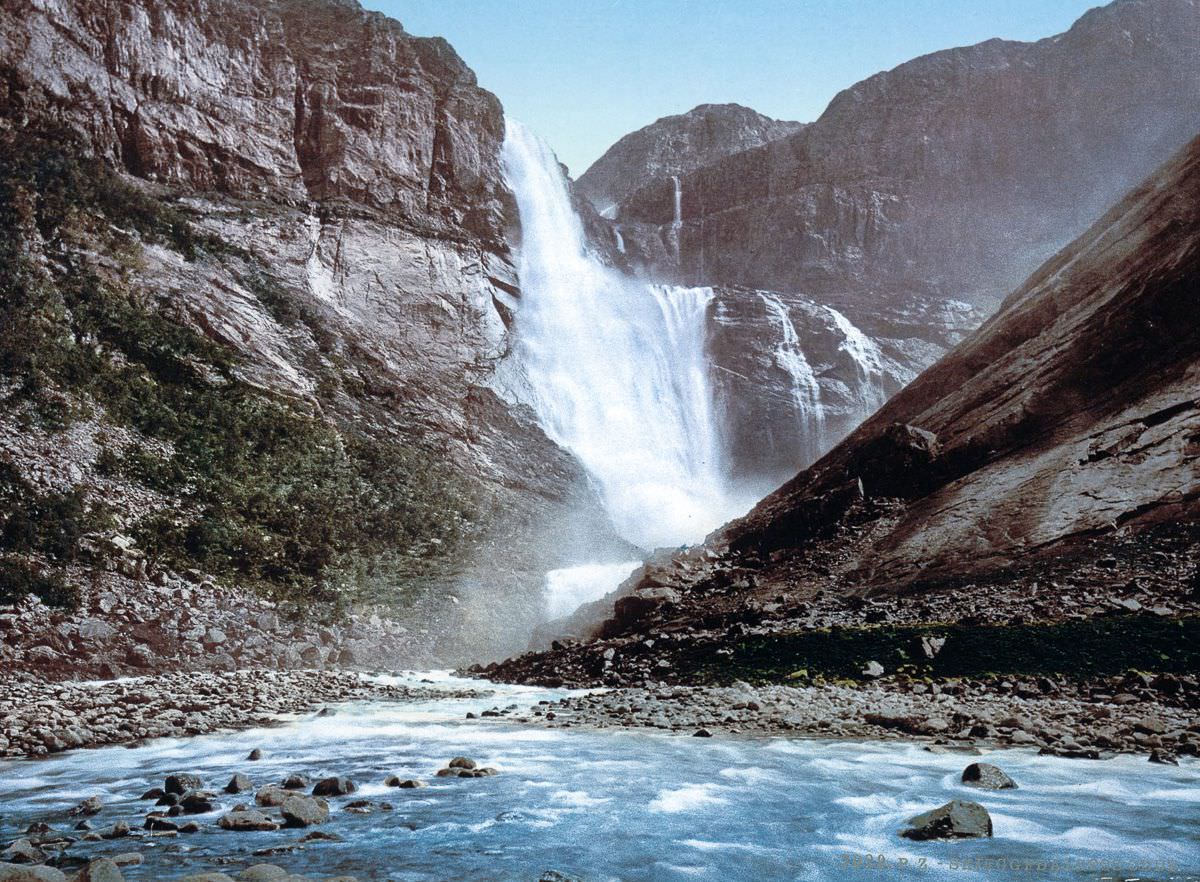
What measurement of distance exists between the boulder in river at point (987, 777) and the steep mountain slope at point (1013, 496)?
209 inches

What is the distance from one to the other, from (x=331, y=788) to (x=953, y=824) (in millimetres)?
6255

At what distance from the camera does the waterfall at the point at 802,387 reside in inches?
2169

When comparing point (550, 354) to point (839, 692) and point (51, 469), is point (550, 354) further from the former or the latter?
point (839, 692)

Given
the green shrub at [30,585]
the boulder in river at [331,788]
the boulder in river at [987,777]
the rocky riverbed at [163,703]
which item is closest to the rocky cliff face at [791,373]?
the rocky riverbed at [163,703]

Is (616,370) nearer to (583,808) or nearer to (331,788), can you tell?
(331,788)

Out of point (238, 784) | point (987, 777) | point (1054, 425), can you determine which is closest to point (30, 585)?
point (238, 784)

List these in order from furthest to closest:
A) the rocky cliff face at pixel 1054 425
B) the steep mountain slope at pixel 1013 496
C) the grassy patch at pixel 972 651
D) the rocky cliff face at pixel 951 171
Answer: the rocky cliff face at pixel 951 171 < the rocky cliff face at pixel 1054 425 < the steep mountain slope at pixel 1013 496 < the grassy patch at pixel 972 651

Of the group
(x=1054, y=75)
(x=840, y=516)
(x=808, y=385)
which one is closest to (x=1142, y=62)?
(x=1054, y=75)

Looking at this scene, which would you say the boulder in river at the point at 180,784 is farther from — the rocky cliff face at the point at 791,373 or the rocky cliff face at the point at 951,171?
the rocky cliff face at the point at 951,171

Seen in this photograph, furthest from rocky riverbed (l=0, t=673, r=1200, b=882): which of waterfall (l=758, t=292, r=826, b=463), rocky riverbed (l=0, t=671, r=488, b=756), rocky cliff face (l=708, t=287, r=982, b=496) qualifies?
waterfall (l=758, t=292, r=826, b=463)

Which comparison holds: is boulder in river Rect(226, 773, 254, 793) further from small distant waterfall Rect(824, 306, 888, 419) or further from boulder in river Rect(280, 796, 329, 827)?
small distant waterfall Rect(824, 306, 888, 419)

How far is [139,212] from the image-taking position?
36594 millimetres

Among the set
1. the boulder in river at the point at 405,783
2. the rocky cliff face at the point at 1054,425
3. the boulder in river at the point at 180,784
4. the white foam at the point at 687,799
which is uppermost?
the rocky cliff face at the point at 1054,425

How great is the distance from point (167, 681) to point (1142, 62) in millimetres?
95718
